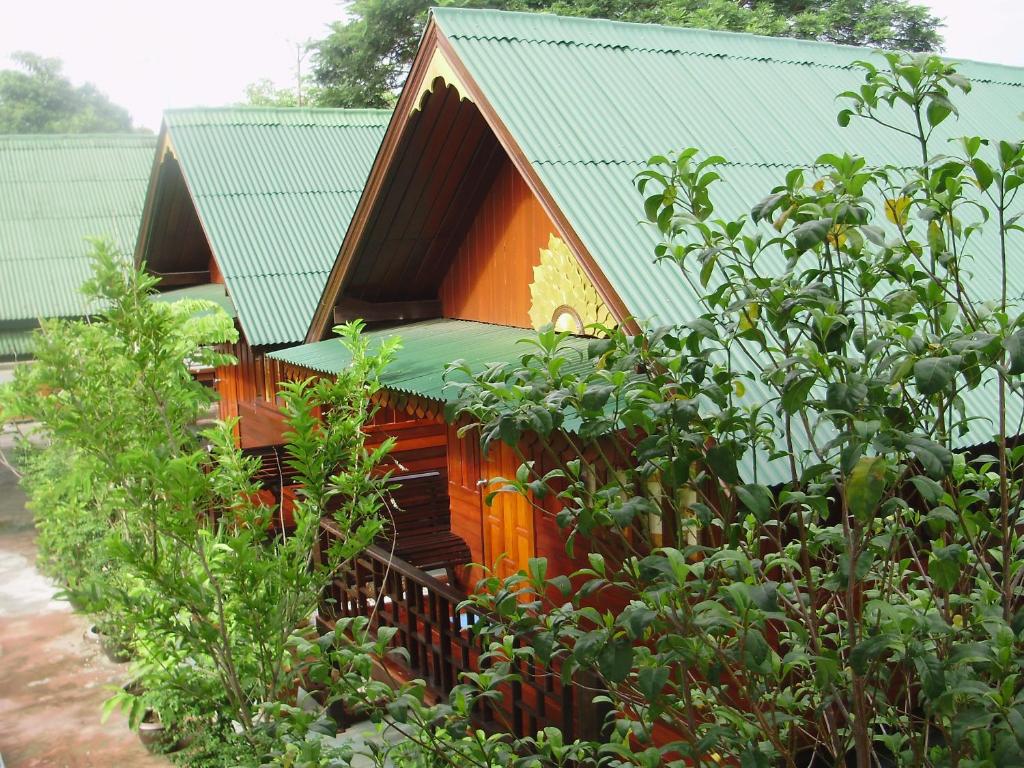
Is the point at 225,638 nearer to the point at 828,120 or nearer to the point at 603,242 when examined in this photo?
the point at 603,242

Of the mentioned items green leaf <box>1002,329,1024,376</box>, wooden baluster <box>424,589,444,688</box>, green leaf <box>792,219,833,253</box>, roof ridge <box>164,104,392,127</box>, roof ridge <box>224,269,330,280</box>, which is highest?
roof ridge <box>164,104,392,127</box>

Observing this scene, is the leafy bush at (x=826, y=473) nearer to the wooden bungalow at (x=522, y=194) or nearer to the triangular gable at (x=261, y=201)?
the wooden bungalow at (x=522, y=194)

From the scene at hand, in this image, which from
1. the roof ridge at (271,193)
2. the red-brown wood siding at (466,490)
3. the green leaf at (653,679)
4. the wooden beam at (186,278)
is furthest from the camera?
the wooden beam at (186,278)

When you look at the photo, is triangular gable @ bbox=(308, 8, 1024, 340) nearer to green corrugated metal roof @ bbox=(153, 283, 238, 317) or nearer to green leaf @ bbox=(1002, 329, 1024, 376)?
green leaf @ bbox=(1002, 329, 1024, 376)

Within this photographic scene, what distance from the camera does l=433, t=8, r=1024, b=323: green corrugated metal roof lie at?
211 inches

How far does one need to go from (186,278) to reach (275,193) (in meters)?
3.17

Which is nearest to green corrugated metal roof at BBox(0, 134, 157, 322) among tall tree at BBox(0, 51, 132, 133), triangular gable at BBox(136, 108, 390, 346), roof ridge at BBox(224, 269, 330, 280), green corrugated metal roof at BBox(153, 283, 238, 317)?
green corrugated metal roof at BBox(153, 283, 238, 317)

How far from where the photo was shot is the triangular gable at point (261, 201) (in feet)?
35.1

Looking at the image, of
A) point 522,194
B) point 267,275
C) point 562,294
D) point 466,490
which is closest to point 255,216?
point 267,275

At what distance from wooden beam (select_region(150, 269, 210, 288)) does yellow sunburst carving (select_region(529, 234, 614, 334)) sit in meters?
9.29

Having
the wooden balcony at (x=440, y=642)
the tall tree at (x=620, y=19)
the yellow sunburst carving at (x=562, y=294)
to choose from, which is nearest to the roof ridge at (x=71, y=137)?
the tall tree at (x=620, y=19)

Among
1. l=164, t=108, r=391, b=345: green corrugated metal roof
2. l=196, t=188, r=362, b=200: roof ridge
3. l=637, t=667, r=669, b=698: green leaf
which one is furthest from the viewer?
l=196, t=188, r=362, b=200: roof ridge

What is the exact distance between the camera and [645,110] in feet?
21.5

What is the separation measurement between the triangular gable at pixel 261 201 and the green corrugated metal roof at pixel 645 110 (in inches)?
175
